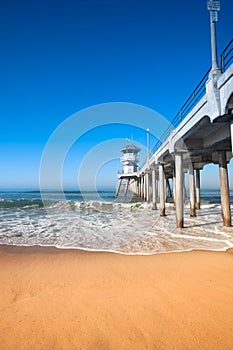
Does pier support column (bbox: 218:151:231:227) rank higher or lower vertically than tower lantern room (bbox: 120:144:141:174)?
lower

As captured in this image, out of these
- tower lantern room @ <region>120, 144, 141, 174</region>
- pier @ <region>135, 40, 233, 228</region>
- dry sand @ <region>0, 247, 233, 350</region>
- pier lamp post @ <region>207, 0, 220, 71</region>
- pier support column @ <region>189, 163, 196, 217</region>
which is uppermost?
tower lantern room @ <region>120, 144, 141, 174</region>

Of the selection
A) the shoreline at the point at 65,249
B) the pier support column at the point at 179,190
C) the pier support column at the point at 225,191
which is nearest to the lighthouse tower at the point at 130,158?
the pier support column at the point at 179,190

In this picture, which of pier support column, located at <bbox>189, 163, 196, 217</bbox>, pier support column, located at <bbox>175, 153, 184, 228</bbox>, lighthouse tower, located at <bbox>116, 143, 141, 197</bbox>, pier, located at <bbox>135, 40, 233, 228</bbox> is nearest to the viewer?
pier, located at <bbox>135, 40, 233, 228</bbox>

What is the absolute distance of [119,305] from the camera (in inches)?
121

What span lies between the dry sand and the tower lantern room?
40.9 m

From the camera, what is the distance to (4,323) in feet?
8.93

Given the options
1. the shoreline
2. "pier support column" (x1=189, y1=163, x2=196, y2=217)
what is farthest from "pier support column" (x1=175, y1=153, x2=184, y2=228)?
"pier support column" (x1=189, y1=163, x2=196, y2=217)

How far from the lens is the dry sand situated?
7.83 feet

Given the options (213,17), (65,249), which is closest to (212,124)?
(213,17)

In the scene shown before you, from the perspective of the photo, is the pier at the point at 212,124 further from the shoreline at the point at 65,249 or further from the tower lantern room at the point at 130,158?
the tower lantern room at the point at 130,158

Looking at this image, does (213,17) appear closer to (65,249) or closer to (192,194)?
(65,249)

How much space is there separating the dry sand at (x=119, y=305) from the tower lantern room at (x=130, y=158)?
Answer: 4092 cm

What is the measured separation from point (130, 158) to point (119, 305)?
43.8 m

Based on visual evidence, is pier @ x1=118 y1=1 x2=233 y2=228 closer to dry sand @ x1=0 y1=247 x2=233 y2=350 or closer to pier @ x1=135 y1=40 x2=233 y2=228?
pier @ x1=135 y1=40 x2=233 y2=228
